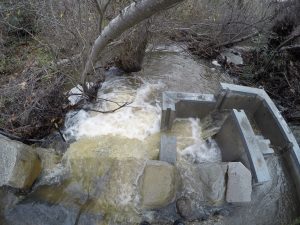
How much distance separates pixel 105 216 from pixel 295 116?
4.57m

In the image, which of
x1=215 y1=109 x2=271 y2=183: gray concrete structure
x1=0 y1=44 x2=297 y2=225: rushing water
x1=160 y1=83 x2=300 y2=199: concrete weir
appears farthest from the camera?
x1=160 y1=83 x2=300 y2=199: concrete weir

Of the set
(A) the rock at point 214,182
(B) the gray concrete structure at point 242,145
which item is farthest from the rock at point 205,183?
(B) the gray concrete structure at point 242,145

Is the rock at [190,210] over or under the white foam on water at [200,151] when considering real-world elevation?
under

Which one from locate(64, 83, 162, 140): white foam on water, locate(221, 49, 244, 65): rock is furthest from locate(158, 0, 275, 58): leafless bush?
locate(64, 83, 162, 140): white foam on water

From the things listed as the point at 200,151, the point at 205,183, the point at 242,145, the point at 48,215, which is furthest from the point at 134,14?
the point at 200,151

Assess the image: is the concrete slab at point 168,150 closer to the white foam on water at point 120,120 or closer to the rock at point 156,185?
the rock at point 156,185

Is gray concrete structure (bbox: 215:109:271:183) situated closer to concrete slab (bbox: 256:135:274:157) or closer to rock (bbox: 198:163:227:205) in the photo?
concrete slab (bbox: 256:135:274:157)

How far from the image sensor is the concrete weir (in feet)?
14.8

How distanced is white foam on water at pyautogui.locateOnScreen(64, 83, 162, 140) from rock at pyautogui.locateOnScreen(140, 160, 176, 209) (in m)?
1.21

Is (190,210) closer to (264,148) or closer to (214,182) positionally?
(214,182)

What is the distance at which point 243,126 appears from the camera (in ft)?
15.3

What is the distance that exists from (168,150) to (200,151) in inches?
37.3

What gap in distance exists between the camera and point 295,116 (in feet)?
19.4

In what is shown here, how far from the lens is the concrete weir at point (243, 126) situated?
14.8 ft
